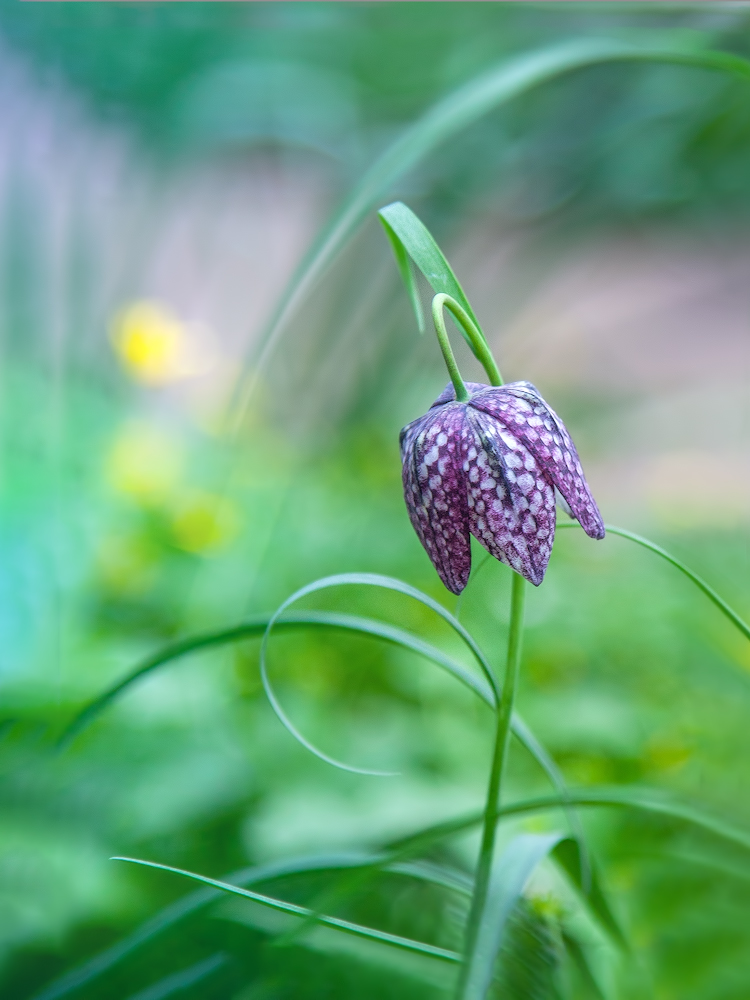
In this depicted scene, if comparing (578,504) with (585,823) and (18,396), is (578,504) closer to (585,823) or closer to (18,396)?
(585,823)

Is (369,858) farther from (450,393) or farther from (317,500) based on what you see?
(317,500)

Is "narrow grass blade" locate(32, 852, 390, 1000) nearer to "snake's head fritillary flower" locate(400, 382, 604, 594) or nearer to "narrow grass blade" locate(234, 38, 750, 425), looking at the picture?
"snake's head fritillary flower" locate(400, 382, 604, 594)

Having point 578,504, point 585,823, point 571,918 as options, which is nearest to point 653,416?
point 585,823

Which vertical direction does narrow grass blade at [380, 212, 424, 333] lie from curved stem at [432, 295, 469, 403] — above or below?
above

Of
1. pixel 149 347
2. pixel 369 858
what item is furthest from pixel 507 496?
pixel 149 347

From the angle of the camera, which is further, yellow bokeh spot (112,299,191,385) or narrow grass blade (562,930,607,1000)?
yellow bokeh spot (112,299,191,385)

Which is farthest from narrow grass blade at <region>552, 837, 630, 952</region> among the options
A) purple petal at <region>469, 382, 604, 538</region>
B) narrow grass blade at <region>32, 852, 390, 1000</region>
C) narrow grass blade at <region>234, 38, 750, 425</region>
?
narrow grass blade at <region>234, 38, 750, 425</region>

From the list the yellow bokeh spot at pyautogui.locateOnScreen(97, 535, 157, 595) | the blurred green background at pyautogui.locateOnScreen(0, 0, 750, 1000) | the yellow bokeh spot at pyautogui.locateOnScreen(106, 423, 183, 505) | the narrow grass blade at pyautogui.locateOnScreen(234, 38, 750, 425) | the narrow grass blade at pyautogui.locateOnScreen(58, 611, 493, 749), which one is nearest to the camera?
the narrow grass blade at pyautogui.locateOnScreen(58, 611, 493, 749)
